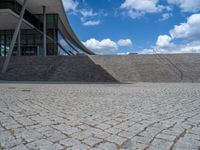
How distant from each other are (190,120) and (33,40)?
37.2 m

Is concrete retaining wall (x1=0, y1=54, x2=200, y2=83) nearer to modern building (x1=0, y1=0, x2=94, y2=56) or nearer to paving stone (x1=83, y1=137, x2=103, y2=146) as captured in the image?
modern building (x1=0, y1=0, x2=94, y2=56)

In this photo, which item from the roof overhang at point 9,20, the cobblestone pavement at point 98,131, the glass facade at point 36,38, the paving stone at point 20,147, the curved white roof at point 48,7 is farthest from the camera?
the glass facade at point 36,38

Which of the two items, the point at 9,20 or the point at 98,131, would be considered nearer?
the point at 98,131

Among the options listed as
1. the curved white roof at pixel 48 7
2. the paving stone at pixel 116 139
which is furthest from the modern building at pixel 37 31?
the paving stone at pixel 116 139

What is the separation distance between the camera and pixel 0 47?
1592 inches

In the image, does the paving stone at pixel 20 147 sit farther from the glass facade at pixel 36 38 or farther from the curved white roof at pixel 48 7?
the glass facade at pixel 36 38

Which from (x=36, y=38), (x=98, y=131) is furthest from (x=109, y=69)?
(x=36, y=38)

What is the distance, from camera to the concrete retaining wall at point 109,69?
21.6 meters

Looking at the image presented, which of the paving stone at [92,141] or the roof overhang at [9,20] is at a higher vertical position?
the roof overhang at [9,20]

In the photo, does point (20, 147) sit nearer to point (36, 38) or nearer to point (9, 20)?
point (9, 20)

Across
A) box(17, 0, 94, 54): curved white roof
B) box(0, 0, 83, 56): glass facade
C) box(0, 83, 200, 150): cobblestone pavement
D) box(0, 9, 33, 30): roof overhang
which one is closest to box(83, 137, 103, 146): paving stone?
box(0, 83, 200, 150): cobblestone pavement

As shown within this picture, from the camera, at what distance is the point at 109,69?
76.7ft

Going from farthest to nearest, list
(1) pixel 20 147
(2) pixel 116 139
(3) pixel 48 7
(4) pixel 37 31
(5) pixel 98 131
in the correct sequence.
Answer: (4) pixel 37 31 < (3) pixel 48 7 < (5) pixel 98 131 < (2) pixel 116 139 < (1) pixel 20 147

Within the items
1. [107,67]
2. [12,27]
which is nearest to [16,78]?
[107,67]
